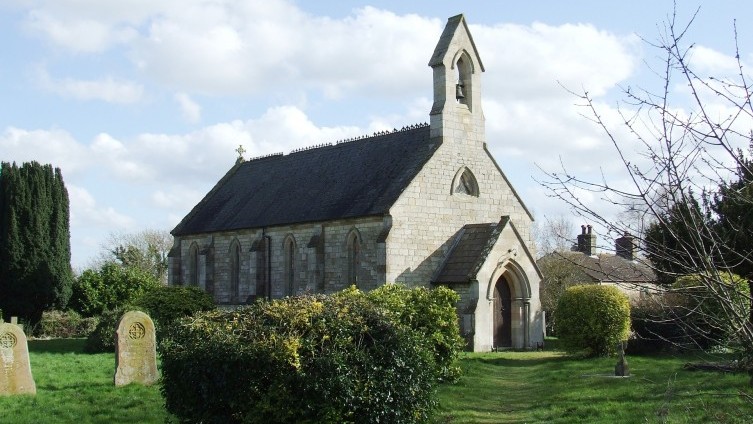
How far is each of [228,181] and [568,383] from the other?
93.7 ft

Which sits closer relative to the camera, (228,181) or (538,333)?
(538,333)

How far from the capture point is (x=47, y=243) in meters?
39.3

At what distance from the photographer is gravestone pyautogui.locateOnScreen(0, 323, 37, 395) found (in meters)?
17.5

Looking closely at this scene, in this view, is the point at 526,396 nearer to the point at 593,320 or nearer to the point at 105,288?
the point at 593,320

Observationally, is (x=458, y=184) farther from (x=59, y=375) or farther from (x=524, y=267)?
(x=59, y=375)

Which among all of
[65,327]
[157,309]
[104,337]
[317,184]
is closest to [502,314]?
[317,184]

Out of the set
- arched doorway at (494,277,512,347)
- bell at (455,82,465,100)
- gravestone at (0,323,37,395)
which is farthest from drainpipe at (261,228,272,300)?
gravestone at (0,323,37,395)

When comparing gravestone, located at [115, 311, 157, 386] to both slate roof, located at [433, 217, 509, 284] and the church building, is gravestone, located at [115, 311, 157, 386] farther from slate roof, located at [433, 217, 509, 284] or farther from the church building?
slate roof, located at [433, 217, 509, 284]

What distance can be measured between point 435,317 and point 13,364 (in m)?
9.37

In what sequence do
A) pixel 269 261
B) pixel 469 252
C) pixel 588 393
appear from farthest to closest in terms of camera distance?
pixel 269 261 → pixel 469 252 → pixel 588 393

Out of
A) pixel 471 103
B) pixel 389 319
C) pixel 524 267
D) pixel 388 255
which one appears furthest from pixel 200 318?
pixel 471 103

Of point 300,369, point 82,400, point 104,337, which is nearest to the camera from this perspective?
point 300,369

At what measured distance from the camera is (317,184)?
3544 centimetres

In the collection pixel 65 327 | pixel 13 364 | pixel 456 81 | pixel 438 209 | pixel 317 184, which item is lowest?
pixel 13 364
